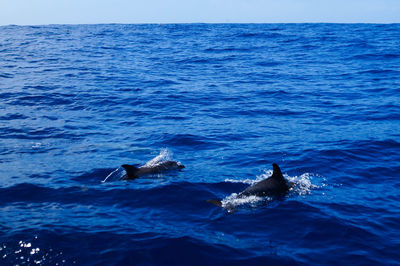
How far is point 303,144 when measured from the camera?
14039mm

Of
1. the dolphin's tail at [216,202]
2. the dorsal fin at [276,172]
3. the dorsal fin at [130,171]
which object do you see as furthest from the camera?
the dorsal fin at [130,171]

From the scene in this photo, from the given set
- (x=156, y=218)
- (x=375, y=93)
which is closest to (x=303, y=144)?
(x=156, y=218)

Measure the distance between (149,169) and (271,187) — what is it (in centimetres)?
359

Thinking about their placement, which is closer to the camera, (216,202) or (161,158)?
(216,202)

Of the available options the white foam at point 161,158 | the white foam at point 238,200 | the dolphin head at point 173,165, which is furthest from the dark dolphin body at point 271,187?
the white foam at point 161,158

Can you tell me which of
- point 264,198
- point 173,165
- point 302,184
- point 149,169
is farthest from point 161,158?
point 302,184

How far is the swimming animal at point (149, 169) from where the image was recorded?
11.2m

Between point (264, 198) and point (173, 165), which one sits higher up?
point (173, 165)

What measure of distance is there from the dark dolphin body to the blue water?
29 cm

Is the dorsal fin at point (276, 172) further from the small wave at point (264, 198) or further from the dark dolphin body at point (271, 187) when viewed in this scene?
the small wave at point (264, 198)

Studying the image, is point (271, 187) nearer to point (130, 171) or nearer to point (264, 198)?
point (264, 198)

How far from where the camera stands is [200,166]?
12414 millimetres

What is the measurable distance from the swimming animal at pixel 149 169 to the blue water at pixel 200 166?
256 mm

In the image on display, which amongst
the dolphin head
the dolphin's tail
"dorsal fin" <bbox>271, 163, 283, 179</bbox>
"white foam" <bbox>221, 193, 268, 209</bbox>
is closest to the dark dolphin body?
"dorsal fin" <bbox>271, 163, 283, 179</bbox>
